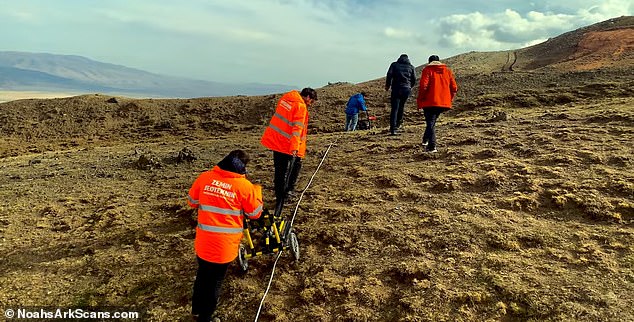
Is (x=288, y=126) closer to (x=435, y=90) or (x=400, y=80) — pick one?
(x=435, y=90)

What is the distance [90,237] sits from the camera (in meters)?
6.66

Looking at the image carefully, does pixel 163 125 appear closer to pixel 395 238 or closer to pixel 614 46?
pixel 395 238

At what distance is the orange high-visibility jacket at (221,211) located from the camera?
4129mm

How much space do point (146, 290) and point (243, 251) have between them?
4.28 feet

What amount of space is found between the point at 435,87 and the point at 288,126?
3.36 metres

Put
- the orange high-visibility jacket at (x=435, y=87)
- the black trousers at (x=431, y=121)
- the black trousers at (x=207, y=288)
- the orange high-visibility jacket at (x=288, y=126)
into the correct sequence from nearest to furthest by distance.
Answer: the black trousers at (x=207, y=288), the orange high-visibility jacket at (x=288, y=126), the orange high-visibility jacket at (x=435, y=87), the black trousers at (x=431, y=121)

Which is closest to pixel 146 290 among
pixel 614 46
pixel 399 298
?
pixel 399 298

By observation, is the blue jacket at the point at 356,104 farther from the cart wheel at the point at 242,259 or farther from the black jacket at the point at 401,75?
→ the cart wheel at the point at 242,259

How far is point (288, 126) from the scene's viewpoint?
6.08 metres

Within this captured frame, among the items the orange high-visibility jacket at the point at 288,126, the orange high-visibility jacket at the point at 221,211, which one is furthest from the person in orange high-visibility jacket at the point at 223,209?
the orange high-visibility jacket at the point at 288,126

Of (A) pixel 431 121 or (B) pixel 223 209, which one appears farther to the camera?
(A) pixel 431 121

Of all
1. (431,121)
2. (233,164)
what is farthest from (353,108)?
(233,164)

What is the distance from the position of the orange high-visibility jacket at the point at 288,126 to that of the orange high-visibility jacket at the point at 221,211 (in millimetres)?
1923

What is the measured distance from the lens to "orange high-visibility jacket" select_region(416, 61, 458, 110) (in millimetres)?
7984
